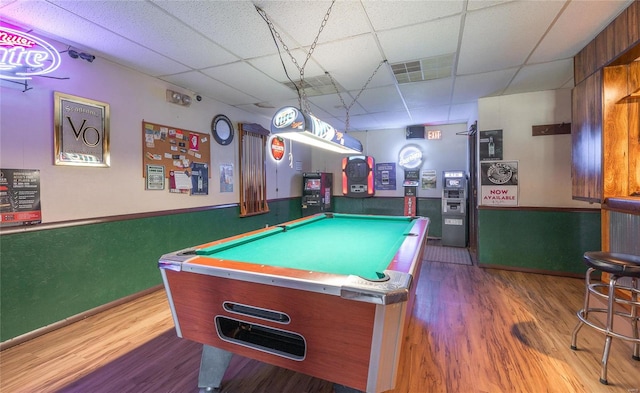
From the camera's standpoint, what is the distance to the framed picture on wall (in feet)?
8.26

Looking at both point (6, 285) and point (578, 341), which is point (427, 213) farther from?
point (6, 285)

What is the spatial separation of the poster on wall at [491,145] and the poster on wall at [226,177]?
392 centimetres

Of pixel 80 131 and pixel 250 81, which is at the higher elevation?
pixel 250 81

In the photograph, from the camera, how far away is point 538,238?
4.02 meters

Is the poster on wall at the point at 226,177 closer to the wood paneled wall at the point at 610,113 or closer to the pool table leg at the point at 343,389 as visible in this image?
the pool table leg at the point at 343,389

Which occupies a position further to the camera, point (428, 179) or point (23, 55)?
point (428, 179)

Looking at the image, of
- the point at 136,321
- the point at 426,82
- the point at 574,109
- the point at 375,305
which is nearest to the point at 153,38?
the point at 136,321

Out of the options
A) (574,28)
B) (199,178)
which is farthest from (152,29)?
(574,28)

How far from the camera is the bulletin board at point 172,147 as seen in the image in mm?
3295

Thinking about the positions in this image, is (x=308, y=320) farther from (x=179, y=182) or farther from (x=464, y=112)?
(x=464, y=112)

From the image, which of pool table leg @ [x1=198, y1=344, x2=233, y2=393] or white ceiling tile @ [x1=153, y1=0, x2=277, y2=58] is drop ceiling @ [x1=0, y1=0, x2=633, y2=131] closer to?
white ceiling tile @ [x1=153, y1=0, x2=277, y2=58]

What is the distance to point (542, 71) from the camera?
3.28 meters

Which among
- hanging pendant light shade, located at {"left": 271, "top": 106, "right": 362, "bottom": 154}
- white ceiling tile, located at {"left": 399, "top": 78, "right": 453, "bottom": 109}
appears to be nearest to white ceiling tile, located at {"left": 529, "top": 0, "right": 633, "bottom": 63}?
white ceiling tile, located at {"left": 399, "top": 78, "right": 453, "bottom": 109}

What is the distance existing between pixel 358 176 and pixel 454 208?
7.18ft
